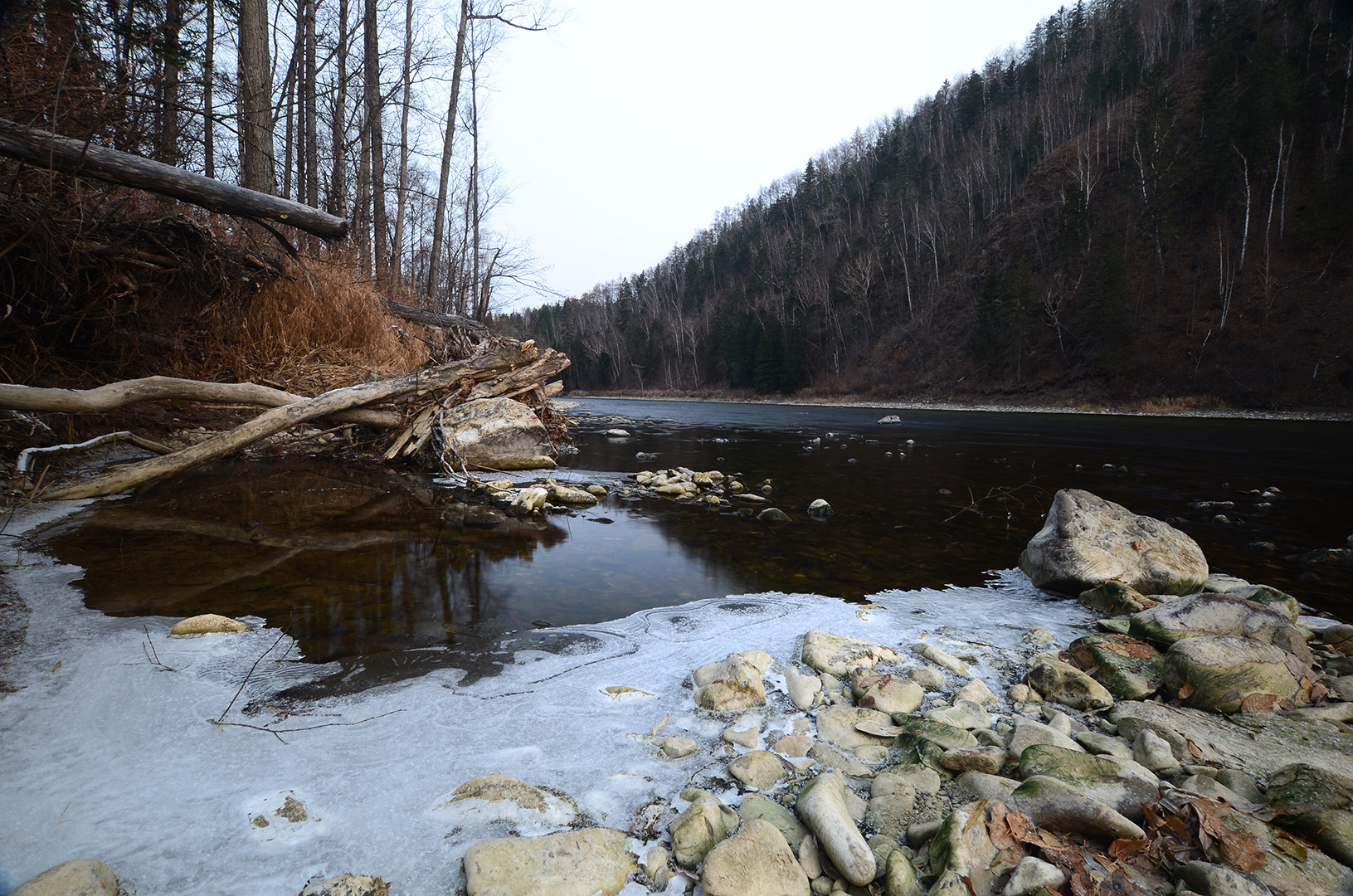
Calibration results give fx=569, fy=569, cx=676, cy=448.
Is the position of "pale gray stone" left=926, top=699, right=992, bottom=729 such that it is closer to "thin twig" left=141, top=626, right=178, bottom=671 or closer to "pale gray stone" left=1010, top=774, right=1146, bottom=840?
"pale gray stone" left=1010, top=774, right=1146, bottom=840

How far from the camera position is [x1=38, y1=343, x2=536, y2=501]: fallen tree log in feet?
15.0

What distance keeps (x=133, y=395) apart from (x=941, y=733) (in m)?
5.48

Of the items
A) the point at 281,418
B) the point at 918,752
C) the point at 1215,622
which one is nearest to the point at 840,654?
the point at 918,752

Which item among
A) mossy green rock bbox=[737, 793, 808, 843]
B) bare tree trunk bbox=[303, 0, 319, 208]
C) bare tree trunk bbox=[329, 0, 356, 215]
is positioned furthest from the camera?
bare tree trunk bbox=[329, 0, 356, 215]

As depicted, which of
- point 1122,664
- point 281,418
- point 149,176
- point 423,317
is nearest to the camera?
point 1122,664

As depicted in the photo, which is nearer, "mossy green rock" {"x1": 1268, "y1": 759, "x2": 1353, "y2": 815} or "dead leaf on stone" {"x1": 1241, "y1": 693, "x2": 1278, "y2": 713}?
"mossy green rock" {"x1": 1268, "y1": 759, "x2": 1353, "y2": 815}

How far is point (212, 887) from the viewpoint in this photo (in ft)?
4.21

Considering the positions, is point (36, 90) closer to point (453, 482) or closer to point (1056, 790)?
point (453, 482)

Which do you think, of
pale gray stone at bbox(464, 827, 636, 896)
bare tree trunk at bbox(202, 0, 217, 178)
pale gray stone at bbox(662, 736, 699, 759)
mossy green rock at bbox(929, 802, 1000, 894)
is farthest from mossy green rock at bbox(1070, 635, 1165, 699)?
bare tree trunk at bbox(202, 0, 217, 178)

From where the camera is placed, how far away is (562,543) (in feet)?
15.2

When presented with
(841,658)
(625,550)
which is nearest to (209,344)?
(625,550)

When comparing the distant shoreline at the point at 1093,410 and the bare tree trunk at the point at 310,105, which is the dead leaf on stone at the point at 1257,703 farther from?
the distant shoreline at the point at 1093,410

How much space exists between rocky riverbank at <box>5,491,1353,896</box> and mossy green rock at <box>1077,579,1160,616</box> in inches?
16.6

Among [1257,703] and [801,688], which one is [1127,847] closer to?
[801,688]
